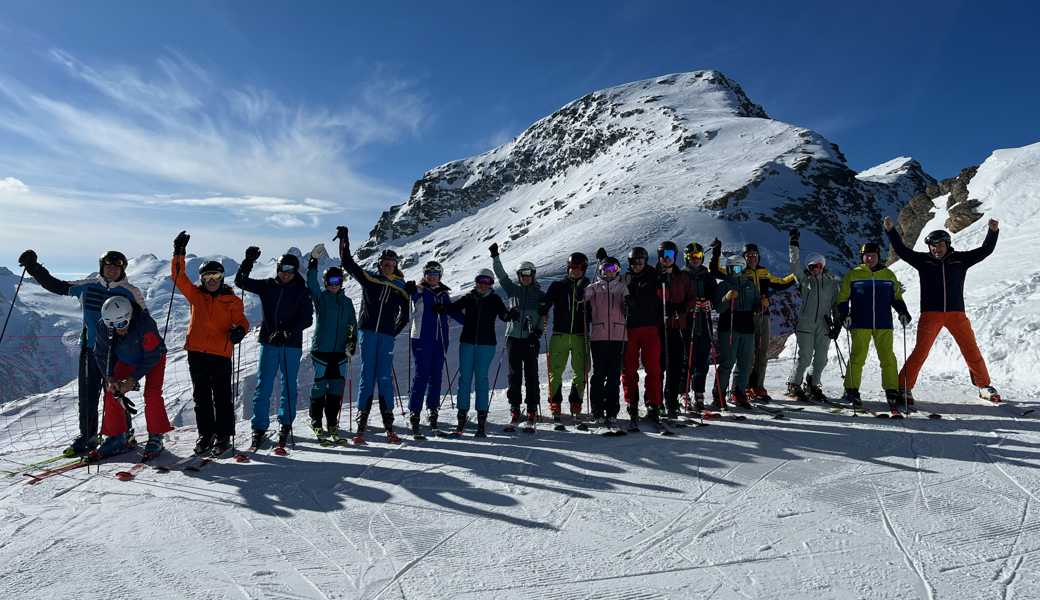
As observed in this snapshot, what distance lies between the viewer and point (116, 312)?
472cm

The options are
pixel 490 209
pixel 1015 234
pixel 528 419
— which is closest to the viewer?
pixel 528 419

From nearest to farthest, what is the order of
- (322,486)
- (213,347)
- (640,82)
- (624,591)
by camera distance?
(624,591) < (322,486) < (213,347) < (640,82)

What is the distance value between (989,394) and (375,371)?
7500 mm

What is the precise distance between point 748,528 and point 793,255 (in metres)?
4.60

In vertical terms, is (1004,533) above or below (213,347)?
below

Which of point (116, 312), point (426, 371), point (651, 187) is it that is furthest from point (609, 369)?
point (651, 187)

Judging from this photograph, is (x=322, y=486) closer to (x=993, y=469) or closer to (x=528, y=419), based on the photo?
(x=528, y=419)

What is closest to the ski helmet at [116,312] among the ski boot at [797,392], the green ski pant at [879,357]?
the ski boot at [797,392]

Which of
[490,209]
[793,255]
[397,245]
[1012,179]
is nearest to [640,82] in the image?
[490,209]

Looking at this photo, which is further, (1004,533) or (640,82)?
(640,82)

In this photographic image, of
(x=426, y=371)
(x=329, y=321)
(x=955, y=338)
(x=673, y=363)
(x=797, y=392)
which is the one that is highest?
(x=329, y=321)

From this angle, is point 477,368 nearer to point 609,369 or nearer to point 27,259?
point 609,369

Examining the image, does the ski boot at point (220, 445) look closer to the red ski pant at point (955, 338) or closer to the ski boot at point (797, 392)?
the ski boot at point (797, 392)

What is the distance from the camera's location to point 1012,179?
58.2 feet
